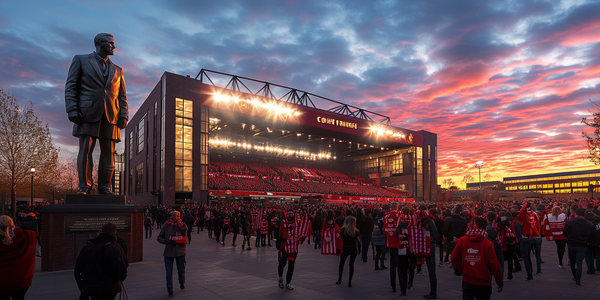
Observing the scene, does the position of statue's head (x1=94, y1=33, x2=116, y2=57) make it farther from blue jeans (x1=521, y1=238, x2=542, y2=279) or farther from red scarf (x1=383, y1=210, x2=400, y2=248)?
blue jeans (x1=521, y1=238, x2=542, y2=279)

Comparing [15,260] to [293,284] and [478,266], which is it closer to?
[293,284]

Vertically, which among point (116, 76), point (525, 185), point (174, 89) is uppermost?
point (174, 89)

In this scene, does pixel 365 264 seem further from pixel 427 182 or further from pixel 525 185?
pixel 525 185

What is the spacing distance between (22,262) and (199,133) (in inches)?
1475

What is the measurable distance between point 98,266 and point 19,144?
29.5 m

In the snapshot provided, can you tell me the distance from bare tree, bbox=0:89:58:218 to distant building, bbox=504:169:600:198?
120388 millimetres

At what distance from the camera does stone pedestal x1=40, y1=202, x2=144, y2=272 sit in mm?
9719

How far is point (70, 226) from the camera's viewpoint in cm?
994

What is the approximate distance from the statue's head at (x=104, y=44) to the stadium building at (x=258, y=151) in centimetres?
3016

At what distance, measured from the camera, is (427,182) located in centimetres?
6544

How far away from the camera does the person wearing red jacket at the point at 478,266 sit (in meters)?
4.88

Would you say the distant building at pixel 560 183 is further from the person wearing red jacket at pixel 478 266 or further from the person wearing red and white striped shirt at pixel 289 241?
the person wearing red jacket at pixel 478 266


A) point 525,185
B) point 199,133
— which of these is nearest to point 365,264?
point 199,133

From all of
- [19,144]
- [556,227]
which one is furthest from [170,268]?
[19,144]
